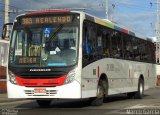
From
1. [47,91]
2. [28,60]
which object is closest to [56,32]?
[28,60]

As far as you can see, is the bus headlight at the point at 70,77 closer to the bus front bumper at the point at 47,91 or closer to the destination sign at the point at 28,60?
the bus front bumper at the point at 47,91

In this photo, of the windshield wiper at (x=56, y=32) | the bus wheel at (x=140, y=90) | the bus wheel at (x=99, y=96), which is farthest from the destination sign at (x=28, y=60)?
the bus wheel at (x=140, y=90)

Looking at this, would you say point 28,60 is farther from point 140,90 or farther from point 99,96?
point 140,90

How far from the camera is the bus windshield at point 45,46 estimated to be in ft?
52.4

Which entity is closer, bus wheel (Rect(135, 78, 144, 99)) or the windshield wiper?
the windshield wiper

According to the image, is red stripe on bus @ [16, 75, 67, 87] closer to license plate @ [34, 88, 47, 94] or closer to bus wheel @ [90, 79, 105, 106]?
license plate @ [34, 88, 47, 94]

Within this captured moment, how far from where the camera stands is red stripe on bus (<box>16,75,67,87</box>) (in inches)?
625

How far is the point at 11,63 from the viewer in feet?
54.2

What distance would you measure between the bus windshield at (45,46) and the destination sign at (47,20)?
18 centimetres

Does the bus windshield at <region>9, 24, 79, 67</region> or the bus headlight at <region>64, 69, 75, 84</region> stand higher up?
the bus windshield at <region>9, 24, 79, 67</region>

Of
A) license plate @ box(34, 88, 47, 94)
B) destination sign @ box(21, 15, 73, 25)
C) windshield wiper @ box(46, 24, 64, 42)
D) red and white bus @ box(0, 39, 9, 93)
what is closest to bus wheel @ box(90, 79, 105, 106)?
license plate @ box(34, 88, 47, 94)

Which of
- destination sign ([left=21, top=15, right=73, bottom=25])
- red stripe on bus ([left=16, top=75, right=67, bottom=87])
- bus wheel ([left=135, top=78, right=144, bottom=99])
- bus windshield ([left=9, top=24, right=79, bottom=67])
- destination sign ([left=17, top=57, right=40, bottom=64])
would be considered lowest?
bus wheel ([left=135, top=78, right=144, bottom=99])

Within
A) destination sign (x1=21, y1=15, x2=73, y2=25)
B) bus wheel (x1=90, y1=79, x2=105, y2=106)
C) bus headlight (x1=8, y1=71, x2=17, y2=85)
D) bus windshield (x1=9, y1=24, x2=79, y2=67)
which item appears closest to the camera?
bus windshield (x1=9, y1=24, x2=79, y2=67)

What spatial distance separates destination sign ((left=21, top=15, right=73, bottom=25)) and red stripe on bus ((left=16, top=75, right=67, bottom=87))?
201cm
